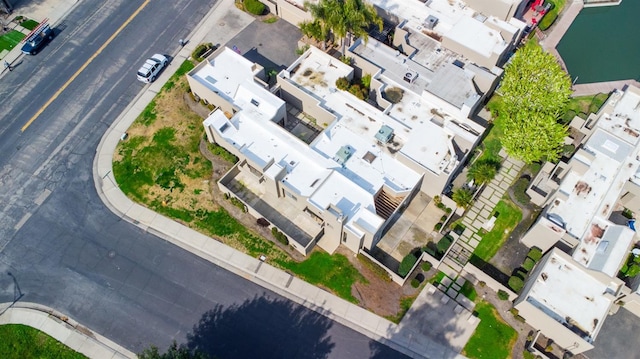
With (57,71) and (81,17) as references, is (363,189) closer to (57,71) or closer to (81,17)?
(57,71)

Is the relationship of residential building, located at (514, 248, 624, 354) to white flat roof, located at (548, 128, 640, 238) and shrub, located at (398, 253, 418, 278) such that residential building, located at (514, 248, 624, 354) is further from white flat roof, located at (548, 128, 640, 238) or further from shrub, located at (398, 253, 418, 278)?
shrub, located at (398, 253, 418, 278)

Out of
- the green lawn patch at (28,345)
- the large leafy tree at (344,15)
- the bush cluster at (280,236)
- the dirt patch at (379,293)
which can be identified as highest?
the large leafy tree at (344,15)

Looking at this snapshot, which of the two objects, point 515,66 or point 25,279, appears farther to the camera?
point 515,66

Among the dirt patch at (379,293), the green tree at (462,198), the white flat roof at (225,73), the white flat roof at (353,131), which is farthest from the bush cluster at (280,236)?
the green tree at (462,198)

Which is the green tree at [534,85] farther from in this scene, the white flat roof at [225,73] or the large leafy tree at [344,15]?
the white flat roof at [225,73]

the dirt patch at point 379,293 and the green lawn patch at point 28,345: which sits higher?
the dirt patch at point 379,293

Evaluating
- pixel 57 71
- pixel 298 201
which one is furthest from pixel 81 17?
pixel 298 201

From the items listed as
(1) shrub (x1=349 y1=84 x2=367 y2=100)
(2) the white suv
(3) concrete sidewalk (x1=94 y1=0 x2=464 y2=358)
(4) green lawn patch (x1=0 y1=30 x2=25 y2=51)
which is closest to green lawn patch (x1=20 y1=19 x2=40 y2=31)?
(4) green lawn patch (x1=0 y1=30 x2=25 y2=51)

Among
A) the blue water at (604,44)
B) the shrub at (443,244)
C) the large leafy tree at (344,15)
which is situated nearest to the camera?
the shrub at (443,244)
